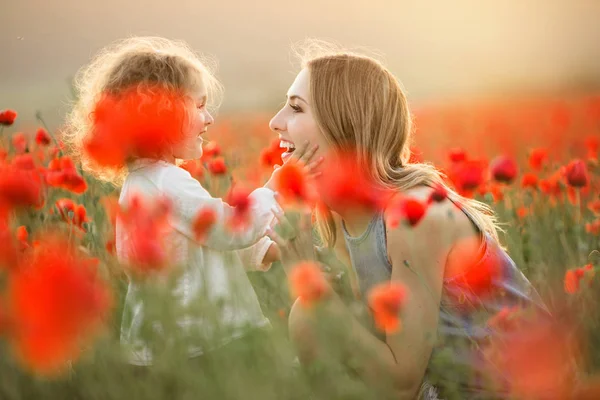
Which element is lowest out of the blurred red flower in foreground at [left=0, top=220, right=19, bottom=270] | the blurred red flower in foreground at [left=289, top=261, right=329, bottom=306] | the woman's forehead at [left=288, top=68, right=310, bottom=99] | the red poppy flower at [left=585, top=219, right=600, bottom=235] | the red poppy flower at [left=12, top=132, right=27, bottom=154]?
the red poppy flower at [left=12, top=132, right=27, bottom=154]

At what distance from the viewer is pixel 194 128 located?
Result: 2512mm

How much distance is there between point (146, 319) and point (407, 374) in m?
0.74

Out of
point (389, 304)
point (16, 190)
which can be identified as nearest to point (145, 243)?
point (389, 304)

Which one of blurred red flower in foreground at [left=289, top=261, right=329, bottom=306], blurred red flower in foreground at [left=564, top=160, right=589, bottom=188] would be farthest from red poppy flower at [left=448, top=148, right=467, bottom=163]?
blurred red flower in foreground at [left=289, top=261, right=329, bottom=306]

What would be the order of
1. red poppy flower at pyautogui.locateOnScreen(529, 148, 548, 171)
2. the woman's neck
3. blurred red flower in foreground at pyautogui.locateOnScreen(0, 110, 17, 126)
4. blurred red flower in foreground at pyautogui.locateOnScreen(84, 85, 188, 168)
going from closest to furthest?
blurred red flower in foreground at pyautogui.locateOnScreen(84, 85, 188, 168), the woman's neck, blurred red flower in foreground at pyautogui.locateOnScreen(0, 110, 17, 126), red poppy flower at pyautogui.locateOnScreen(529, 148, 548, 171)

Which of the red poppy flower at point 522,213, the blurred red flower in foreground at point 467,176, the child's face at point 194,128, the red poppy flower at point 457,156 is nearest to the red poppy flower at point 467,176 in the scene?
the blurred red flower in foreground at point 467,176

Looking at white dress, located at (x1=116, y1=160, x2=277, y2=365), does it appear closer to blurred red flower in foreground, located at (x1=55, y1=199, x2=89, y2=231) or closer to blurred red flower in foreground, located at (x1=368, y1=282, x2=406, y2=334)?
blurred red flower in foreground, located at (x1=55, y1=199, x2=89, y2=231)

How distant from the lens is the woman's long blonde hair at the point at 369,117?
2.36m

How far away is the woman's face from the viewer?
7.77 ft

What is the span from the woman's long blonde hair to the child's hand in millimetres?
66

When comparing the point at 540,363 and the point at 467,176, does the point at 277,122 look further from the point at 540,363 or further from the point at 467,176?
the point at 540,363

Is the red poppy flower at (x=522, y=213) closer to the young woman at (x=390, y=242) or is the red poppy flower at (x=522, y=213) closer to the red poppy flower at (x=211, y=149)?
the young woman at (x=390, y=242)

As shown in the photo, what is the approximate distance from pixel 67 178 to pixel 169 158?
30 cm

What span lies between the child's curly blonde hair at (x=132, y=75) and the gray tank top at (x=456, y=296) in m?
0.71
